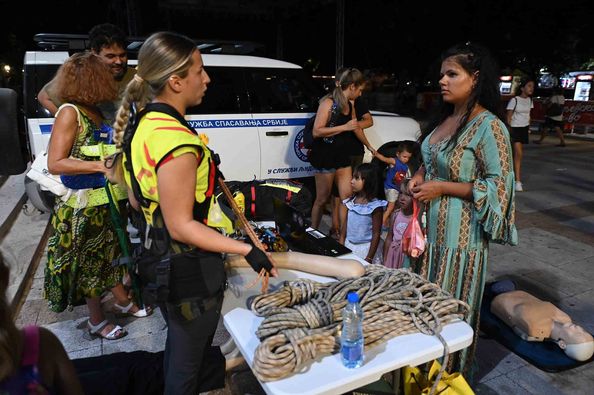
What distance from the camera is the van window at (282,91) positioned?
19.1 ft

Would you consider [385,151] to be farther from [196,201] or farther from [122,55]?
[196,201]

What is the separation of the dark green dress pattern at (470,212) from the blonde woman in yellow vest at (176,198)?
1.22m

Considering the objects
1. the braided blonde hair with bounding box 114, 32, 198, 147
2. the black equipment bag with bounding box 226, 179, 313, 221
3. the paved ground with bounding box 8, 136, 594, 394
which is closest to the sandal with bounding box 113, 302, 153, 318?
the paved ground with bounding box 8, 136, 594, 394

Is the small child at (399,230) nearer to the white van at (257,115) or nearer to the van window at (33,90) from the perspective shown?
the white van at (257,115)

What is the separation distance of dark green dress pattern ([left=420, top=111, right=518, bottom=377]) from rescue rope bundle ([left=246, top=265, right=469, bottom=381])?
21.0 inches

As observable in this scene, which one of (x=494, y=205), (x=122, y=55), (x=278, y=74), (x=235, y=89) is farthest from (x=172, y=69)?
(x=278, y=74)

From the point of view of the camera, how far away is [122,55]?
3.50m

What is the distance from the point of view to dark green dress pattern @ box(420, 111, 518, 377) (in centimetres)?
225

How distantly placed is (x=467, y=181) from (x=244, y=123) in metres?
3.78

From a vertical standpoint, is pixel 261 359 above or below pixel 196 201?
below

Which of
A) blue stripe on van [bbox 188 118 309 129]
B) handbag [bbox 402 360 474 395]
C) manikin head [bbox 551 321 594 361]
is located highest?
blue stripe on van [bbox 188 118 309 129]

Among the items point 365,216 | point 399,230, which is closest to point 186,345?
point 399,230

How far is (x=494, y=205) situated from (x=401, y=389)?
3.40 feet

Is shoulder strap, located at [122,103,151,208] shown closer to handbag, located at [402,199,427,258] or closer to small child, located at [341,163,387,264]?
handbag, located at [402,199,427,258]
